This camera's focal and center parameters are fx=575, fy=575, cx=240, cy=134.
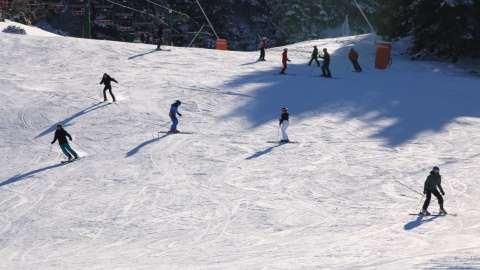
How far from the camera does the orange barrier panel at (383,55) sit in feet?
103

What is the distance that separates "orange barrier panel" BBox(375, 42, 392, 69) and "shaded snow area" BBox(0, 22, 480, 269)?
754 millimetres

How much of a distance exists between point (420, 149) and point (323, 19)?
52971 mm

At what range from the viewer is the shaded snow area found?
1116 cm

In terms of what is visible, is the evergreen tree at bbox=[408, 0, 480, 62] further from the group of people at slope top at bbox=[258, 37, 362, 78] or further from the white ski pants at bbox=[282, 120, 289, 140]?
the white ski pants at bbox=[282, 120, 289, 140]

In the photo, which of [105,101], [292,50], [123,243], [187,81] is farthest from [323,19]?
[123,243]

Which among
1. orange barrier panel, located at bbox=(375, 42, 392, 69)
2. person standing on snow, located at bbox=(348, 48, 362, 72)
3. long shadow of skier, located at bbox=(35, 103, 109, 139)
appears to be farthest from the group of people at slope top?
long shadow of skier, located at bbox=(35, 103, 109, 139)

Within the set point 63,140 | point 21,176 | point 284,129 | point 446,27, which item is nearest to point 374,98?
point 284,129

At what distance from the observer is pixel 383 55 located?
31453mm

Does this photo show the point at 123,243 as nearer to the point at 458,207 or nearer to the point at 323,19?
the point at 458,207

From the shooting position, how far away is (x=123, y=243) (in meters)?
11.7

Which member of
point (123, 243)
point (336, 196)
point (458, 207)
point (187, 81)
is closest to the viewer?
point (123, 243)

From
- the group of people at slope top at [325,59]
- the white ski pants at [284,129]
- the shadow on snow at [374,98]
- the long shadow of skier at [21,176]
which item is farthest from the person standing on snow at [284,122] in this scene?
the group of people at slope top at [325,59]

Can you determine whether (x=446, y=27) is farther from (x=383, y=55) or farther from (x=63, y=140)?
(x=63, y=140)

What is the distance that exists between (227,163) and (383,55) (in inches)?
674
